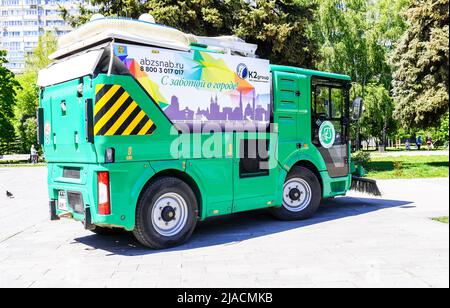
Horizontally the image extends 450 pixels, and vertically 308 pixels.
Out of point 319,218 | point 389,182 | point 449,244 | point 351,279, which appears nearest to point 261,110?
point 319,218

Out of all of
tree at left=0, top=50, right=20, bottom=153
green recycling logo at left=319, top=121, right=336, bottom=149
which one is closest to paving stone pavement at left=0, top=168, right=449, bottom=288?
green recycling logo at left=319, top=121, right=336, bottom=149

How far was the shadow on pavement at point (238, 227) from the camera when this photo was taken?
6801 mm

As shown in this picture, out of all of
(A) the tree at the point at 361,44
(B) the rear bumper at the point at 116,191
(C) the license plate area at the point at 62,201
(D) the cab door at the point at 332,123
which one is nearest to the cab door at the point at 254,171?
(D) the cab door at the point at 332,123

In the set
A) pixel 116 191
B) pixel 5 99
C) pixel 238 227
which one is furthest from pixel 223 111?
pixel 5 99

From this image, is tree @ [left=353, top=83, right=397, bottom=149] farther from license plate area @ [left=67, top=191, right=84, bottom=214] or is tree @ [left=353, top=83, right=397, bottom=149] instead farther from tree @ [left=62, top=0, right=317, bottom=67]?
license plate area @ [left=67, top=191, right=84, bottom=214]

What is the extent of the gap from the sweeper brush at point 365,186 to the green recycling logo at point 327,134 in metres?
1.86

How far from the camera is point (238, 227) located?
321 inches

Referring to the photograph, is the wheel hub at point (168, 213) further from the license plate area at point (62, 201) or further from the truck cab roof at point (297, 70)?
the truck cab roof at point (297, 70)

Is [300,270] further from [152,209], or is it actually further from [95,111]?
[95,111]

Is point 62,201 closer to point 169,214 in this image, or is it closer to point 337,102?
point 169,214

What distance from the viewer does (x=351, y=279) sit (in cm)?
467

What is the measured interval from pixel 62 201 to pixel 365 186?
681 centimetres

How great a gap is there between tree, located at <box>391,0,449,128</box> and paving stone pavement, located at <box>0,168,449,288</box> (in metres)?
13.0

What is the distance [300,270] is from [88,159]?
10.6ft
